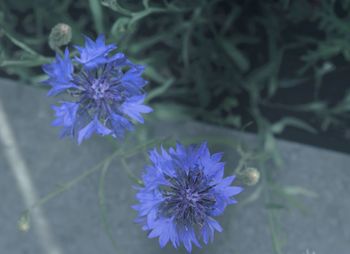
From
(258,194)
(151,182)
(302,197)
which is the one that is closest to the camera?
(151,182)

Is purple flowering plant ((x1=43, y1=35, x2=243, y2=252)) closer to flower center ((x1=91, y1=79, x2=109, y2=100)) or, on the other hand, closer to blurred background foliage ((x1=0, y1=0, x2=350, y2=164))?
flower center ((x1=91, y1=79, x2=109, y2=100))

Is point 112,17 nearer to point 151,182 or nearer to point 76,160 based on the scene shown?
point 76,160

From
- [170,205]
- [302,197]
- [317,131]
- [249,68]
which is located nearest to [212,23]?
[249,68]

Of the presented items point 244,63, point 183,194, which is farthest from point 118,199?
point 183,194

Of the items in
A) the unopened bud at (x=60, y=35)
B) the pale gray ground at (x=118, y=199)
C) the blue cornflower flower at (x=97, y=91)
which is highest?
the unopened bud at (x=60, y=35)

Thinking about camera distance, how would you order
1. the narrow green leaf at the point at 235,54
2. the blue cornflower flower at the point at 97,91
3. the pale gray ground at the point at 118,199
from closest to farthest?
the blue cornflower flower at the point at 97,91 < the narrow green leaf at the point at 235,54 < the pale gray ground at the point at 118,199

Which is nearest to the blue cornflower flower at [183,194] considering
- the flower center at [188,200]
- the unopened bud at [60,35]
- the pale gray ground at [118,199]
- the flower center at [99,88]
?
the flower center at [188,200]

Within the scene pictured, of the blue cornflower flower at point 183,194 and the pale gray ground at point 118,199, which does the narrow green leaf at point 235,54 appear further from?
the blue cornflower flower at point 183,194
